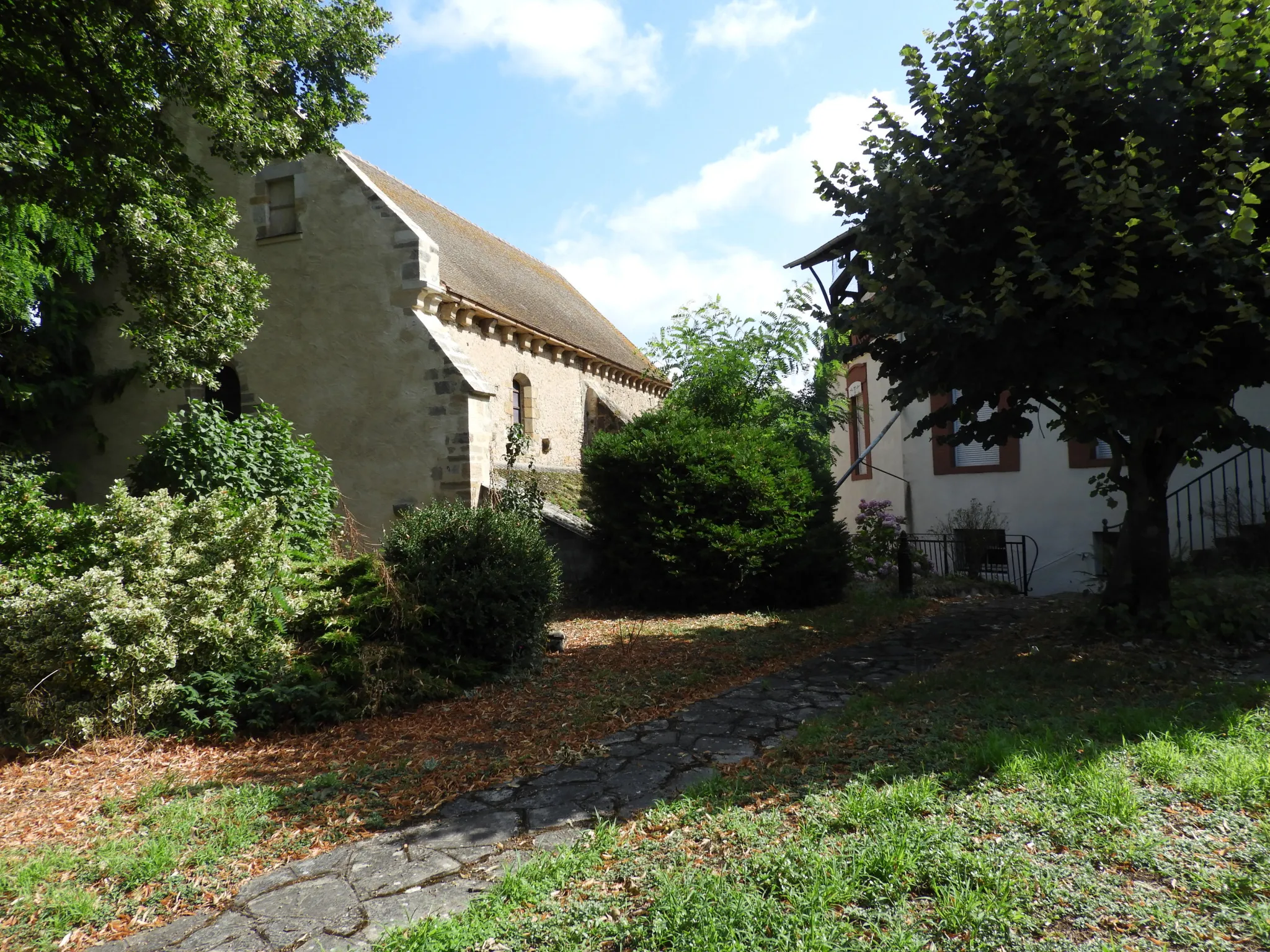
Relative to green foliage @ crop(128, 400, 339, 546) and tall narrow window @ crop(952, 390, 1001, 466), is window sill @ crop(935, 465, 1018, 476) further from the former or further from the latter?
green foliage @ crop(128, 400, 339, 546)

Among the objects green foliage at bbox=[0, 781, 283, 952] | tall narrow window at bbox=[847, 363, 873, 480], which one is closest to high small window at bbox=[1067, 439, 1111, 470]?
tall narrow window at bbox=[847, 363, 873, 480]

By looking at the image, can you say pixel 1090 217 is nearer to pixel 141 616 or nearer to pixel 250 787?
pixel 250 787

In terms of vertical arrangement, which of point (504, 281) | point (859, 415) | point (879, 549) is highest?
point (504, 281)

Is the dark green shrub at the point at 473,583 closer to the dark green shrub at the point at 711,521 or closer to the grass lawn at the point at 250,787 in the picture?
the grass lawn at the point at 250,787

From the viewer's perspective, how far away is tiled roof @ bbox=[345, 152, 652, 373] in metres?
14.9

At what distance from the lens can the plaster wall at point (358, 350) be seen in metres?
12.2

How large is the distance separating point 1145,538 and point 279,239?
43.1 ft

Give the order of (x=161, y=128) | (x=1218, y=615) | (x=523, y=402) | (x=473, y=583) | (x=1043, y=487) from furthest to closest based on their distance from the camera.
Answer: (x=523, y=402), (x=1043, y=487), (x=161, y=128), (x=1218, y=615), (x=473, y=583)

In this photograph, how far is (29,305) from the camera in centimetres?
1264

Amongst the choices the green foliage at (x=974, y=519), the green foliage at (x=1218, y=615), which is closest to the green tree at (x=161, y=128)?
the green foliage at (x=1218, y=615)

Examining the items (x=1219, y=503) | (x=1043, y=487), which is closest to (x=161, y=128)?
(x=1043, y=487)

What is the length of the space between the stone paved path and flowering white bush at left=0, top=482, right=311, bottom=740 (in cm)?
267

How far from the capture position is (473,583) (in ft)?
23.1

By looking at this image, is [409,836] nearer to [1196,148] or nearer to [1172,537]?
[1196,148]
